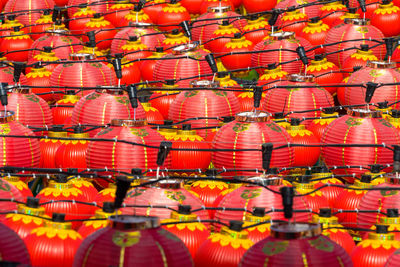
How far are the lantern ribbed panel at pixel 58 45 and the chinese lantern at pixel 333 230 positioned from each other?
32.1 feet

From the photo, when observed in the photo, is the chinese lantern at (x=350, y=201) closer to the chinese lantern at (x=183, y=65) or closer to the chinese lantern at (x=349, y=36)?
the chinese lantern at (x=183, y=65)

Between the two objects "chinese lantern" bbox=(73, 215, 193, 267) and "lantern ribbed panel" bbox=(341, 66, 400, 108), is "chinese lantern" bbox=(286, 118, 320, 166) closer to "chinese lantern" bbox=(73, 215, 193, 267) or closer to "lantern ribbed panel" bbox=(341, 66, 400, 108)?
"lantern ribbed panel" bbox=(341, 66, 400, 108)

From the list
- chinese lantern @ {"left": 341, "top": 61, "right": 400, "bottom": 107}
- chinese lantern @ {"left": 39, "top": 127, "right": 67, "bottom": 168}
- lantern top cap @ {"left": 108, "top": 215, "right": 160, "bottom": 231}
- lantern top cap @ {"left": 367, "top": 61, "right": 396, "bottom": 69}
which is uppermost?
lantern top cap @ {"left": 367, "top": 61, "right": 396, "bottom": 69}

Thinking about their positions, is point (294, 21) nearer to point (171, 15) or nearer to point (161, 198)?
point (171, 15)

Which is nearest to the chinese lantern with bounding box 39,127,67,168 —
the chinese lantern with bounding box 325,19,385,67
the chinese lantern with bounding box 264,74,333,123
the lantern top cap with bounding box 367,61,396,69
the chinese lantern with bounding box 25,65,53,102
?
the chinese lantern with bounding box 25,65,53,102

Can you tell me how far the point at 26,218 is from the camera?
12375mm

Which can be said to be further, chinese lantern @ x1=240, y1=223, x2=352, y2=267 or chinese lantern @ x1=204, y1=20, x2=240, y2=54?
chinese lantern @ x1=204, y1=20, x2=240, y2=54

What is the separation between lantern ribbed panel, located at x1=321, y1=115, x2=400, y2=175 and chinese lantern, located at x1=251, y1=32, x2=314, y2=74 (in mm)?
4295

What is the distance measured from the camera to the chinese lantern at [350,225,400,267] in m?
12.0

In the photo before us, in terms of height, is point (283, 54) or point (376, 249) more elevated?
point (283, 54)

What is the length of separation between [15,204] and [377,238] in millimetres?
3873

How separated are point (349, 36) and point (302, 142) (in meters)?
4.77

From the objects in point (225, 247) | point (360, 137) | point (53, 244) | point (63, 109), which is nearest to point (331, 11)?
point (63, 109)

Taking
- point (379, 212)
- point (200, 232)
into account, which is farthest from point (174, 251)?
point (379, 212)
